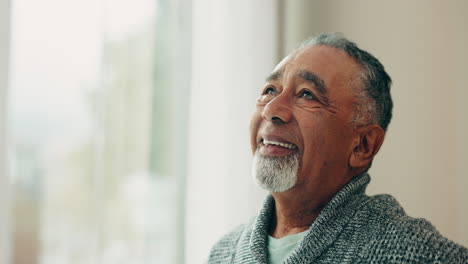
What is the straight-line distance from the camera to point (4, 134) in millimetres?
1473

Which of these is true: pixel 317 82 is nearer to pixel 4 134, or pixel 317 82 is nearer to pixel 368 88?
pixel 368 88

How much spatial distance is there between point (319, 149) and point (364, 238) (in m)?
0.23

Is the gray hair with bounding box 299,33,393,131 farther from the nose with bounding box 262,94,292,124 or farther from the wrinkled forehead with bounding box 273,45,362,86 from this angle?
the nose with bounding box 262,94,292,124

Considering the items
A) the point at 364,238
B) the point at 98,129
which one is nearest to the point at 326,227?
the point at 364,238

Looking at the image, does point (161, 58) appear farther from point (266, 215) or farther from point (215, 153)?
point (266, 215)

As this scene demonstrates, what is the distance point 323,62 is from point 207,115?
0.76m

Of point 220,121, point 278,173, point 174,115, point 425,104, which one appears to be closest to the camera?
point 278,173

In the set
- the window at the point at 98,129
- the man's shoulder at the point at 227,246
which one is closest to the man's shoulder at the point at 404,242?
the man's shoulder at the point at 227,246

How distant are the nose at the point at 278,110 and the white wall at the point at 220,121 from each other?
692 millimetres

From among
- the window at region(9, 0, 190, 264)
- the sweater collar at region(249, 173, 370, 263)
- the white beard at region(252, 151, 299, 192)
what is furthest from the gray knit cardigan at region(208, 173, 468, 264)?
the window at region(9, 0, 190, 264)

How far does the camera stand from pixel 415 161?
1.88 meters

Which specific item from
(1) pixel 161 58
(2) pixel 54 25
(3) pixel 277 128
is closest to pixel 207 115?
(1) pixel 161 58

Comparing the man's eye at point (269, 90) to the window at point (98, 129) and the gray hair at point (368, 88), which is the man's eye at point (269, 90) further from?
the window at point (98, 129)

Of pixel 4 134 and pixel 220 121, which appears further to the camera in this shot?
pixel 220 121
